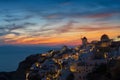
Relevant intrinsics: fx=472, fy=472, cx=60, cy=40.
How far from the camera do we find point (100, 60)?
6388cm

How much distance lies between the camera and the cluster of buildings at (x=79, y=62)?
61.8 metres

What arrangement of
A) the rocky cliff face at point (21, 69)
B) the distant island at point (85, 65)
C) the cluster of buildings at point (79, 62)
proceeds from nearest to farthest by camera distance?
the distant island at point (85, 65) → the cluster of buildings at point (79, 62) → the rocky cliff face at point (21, 69)

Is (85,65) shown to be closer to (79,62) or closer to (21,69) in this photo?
(79,62)

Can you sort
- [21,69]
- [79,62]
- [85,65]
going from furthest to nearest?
[21,69]
[79,62]
[85,65]

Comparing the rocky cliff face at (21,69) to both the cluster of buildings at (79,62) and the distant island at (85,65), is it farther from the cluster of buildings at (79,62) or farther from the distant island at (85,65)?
the cluster of buildings at (79,62)

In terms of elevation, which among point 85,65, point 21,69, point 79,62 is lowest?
point 21,69

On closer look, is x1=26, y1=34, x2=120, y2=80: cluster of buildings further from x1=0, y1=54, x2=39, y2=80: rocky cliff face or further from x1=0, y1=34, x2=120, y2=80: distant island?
x1=0, y1=54, x2=39, y2=80: rocky cliff face

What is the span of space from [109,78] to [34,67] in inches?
1361

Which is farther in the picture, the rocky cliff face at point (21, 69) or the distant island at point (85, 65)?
the rocky cliff face at point (21, 69)

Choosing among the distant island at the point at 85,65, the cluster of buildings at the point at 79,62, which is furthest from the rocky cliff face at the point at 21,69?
the cluster of buildings at the point at 79,62

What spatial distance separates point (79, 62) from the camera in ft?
214

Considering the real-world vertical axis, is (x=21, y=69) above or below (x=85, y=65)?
below

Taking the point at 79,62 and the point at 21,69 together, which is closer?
the point at 79,62

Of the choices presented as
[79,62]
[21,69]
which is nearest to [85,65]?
[79,62]
